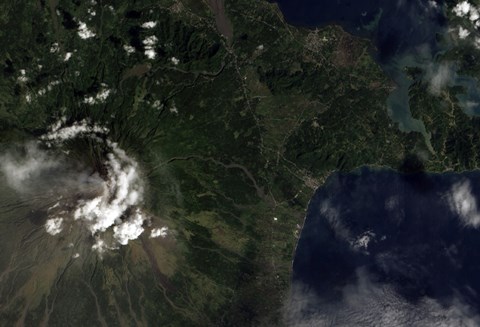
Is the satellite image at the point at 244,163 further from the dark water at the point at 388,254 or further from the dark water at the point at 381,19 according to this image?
the dark water at the point at 381,19

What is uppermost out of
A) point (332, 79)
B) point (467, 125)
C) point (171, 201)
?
point (332, 79)

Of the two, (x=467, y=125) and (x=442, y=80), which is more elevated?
(x=442, y=80)

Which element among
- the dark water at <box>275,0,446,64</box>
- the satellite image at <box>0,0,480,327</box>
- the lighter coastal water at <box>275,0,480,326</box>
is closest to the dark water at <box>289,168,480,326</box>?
the lighter coastal water at <box>275,0,480,326</box>

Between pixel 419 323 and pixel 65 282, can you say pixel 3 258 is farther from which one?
pixel 419 323

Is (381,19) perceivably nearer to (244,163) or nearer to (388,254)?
(244,163)

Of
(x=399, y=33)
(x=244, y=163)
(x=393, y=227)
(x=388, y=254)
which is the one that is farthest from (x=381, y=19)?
(x=388, y=254)

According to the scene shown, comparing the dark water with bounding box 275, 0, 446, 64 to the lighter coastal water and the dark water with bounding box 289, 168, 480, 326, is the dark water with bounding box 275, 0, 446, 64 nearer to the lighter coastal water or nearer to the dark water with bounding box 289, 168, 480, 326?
the lighter coastal water

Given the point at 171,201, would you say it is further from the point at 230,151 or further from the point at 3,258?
the point at 3,258

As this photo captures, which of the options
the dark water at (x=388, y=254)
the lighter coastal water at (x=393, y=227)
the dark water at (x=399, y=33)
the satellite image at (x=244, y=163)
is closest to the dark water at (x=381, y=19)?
the dark water at (x=399, y=33)

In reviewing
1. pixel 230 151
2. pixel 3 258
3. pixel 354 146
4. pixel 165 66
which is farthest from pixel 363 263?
pixel 3 258
